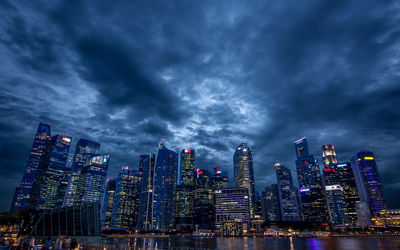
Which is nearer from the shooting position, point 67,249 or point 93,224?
point 67,249

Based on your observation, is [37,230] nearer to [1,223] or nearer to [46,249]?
[1,223]

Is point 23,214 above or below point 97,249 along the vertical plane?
above

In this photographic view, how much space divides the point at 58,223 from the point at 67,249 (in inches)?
1980

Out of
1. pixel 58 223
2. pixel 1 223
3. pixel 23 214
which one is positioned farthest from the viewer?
pixel 23 214

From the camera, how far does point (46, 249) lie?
2791cm

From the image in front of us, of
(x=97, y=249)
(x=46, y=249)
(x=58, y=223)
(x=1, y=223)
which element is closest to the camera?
(x=46, y=249)

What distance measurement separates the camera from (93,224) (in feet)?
233

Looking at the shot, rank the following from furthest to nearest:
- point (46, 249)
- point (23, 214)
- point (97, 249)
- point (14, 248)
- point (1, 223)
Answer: point (23, 214), point (1, 223), point (97, 249), point (46, 249), point (14, 248)

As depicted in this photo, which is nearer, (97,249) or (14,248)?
(14,248)

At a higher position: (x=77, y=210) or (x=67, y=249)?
(x=77, y=210)

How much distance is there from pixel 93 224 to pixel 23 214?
47.4 meters

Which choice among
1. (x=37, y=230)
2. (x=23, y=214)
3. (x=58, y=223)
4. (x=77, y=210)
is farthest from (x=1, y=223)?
(x=77, y=210)

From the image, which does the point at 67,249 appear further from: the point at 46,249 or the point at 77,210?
the point at 77,210

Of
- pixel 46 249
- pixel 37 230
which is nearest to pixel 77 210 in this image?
pixel 37 230
